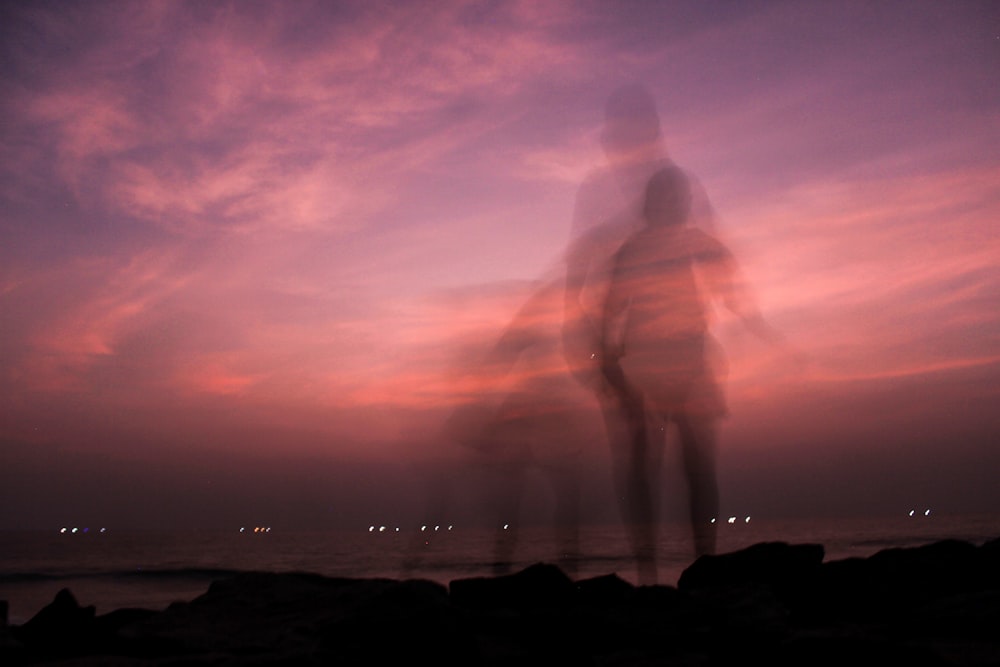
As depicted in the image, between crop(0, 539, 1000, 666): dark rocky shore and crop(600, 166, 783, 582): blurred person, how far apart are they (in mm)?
1079

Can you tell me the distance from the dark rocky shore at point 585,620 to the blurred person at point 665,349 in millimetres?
1079

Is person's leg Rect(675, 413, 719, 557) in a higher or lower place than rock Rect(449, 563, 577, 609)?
higher

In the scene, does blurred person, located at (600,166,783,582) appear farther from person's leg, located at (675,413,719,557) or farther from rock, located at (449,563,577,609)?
rock, located at (449,563,577,609)

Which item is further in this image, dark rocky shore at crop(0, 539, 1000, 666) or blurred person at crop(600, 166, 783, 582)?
blurred person at crop(600, 166, 783, 582)

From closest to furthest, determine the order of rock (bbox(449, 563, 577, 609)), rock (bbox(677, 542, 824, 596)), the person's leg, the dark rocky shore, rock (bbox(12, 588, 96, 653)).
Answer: the dark rocky shore → rock (bbox(12, 588, 96, 653)) → rock (bbox(449, 563, 577, 609)) → rock (bbox(677, 542, 824, 596)) → the person's leg

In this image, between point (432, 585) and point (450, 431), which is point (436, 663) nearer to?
point (432, 585)

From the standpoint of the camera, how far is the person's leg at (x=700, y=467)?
5.77 meters

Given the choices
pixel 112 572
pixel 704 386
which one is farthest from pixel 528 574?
pixel 112 572

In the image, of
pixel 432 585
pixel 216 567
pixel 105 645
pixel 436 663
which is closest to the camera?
pixel 436 663

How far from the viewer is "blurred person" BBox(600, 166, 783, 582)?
19.2ft

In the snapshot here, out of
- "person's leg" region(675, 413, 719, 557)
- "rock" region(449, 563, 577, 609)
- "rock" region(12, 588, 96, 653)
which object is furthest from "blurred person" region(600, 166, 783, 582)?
"rock" region(12, 588, 96, 653)

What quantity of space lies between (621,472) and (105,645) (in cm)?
342

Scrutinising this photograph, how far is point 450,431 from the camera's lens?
24.0 feet

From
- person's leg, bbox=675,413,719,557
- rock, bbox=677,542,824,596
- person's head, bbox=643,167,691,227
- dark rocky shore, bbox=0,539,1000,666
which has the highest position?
person's head, bbox=643,167,691,227
